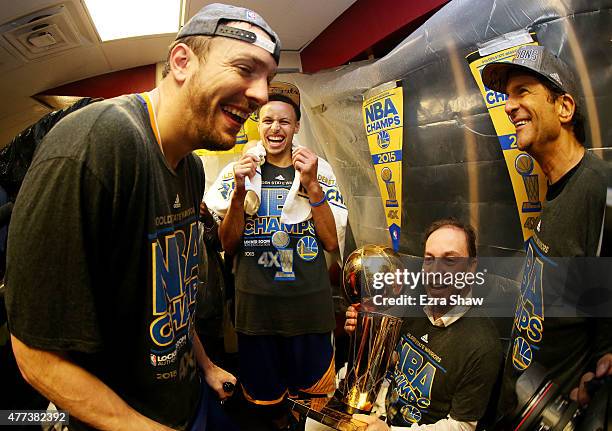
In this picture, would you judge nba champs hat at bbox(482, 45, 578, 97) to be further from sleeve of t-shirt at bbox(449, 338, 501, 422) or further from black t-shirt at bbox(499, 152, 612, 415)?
sleeve of t-shirt at bbox(449, 338, 501, 422)

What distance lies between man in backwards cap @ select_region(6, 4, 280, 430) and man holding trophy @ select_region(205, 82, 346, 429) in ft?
2.10

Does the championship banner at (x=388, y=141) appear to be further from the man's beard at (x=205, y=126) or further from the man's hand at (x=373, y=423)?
the man's beard at (x=205, y=126)

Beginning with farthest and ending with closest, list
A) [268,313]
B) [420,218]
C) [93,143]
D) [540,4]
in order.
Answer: [420,218] < [268,313] < [540,4] < [93,143]

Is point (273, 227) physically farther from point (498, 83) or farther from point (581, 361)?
point (581, 361)

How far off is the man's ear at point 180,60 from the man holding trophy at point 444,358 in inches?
39.2

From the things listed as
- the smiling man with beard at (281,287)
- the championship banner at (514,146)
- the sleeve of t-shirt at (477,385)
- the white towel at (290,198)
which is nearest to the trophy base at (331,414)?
the sleeve of t-shirt at (477,385)

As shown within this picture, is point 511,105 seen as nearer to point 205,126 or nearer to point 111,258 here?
point 205,126

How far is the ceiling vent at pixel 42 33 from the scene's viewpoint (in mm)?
1661

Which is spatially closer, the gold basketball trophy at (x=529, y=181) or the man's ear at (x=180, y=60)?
the man's ear at (x=180, y=60)

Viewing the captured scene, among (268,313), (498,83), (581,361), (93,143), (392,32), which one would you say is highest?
(392,32)

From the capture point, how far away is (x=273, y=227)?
168cm

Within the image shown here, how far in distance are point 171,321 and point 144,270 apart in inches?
6.1

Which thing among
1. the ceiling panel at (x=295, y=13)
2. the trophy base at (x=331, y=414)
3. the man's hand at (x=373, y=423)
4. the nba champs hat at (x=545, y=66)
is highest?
the ceiling panel at (x=295, y=13)

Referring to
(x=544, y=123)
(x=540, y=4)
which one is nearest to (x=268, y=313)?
(x=544, y=123)
